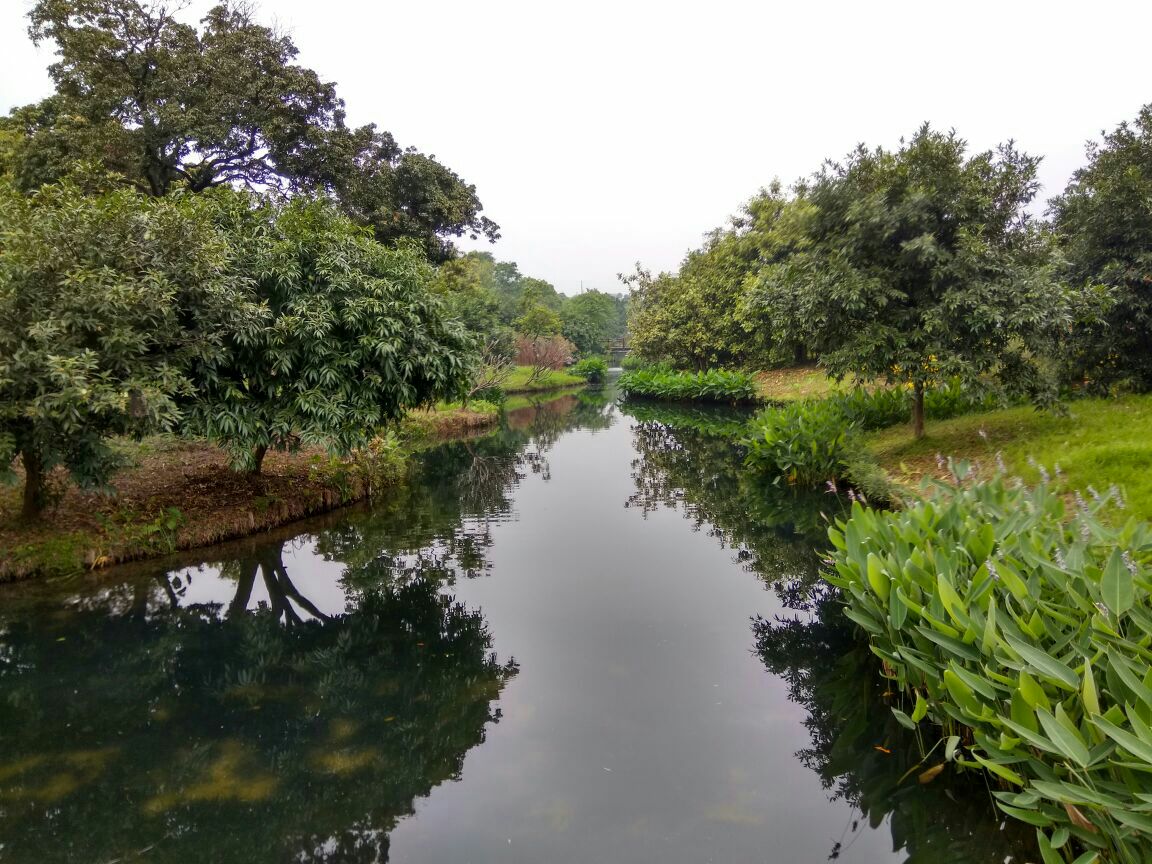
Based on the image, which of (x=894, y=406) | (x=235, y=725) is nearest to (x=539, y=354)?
(x=894, y=406)

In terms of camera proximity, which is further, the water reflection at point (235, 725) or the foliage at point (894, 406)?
the foliage at point (894, 406)

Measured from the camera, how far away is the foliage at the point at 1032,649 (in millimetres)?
2652

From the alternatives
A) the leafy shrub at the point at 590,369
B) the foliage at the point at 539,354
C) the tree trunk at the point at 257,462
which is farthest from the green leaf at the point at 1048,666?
the leafy shrub at the point at 590,369

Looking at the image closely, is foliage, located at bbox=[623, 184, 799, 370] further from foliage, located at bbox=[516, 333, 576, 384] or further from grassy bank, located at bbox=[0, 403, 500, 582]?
grassy bank, located at bbox=[0, 403, 500, 582]

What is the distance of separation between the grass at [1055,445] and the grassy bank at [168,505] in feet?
30.1

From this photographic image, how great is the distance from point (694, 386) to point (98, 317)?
26.2 m

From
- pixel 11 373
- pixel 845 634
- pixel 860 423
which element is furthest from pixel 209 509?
pixel 860 423

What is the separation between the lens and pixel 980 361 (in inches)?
402

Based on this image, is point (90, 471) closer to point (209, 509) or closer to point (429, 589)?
point (209, 509)

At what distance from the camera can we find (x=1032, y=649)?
296cm

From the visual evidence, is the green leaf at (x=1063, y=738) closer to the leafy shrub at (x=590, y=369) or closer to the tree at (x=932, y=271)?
the tree at (x=932, y=271)

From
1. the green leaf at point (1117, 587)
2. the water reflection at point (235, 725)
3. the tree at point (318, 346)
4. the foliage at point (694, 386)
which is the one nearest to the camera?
the green leaf at point (1117, 587)

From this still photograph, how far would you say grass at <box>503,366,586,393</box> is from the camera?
36.5 metres

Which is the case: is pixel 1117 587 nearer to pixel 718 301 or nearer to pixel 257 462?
pixel 257 462
